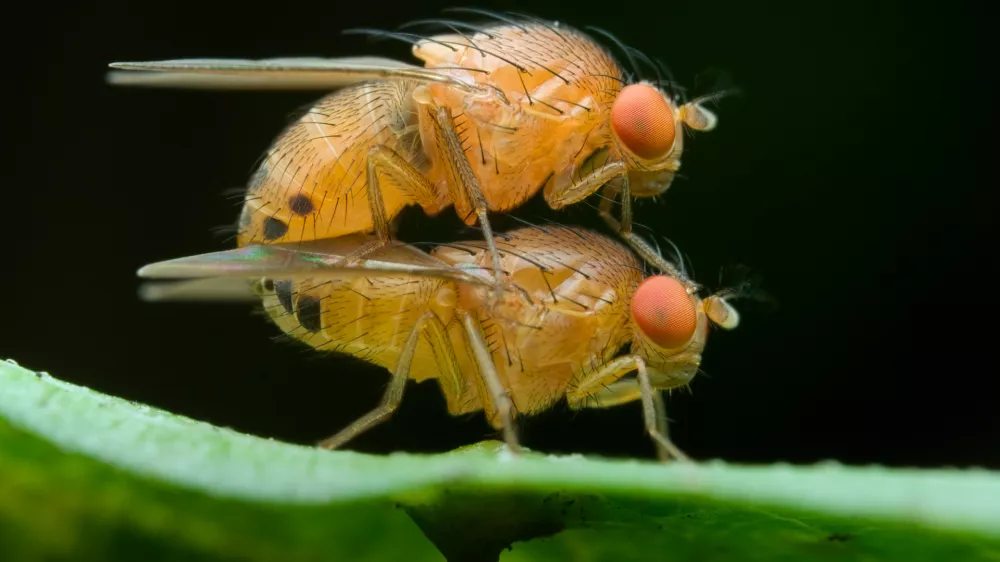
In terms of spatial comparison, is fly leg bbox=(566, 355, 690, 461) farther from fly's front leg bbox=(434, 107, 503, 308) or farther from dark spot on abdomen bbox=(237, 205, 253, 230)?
dark spot on abdomen bbox=(237, 205, 253, 230)

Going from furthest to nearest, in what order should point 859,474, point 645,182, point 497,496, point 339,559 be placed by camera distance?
point 645,182, point 339,559, point 497,496, point 859,474

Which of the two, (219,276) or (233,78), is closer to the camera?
(219,276)

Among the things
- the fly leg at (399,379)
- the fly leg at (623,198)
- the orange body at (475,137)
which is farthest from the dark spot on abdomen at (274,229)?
the fly leg at (623,198)

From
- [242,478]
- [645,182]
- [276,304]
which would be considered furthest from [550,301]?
[242,478]

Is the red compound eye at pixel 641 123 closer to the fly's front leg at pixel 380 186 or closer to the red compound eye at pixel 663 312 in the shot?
the red compound eye at pixel 663 312

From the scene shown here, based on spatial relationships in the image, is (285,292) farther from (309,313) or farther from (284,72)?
(284,72)

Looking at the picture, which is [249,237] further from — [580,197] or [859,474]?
[859,474]

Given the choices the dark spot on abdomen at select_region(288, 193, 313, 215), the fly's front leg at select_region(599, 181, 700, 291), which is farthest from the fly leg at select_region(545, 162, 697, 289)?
the dark spot on abdomen at select_region(288, 193, 313, 215)
